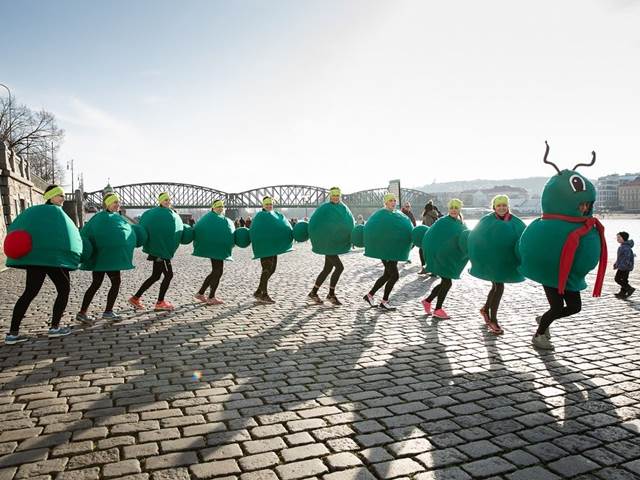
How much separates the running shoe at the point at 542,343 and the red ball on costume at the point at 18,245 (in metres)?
6.15

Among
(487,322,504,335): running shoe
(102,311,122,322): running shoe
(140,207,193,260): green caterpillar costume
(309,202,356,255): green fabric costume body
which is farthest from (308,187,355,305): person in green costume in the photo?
(102,311,122,322): running shoe

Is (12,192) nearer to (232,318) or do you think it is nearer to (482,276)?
(232,318)

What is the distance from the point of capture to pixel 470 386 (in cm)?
462

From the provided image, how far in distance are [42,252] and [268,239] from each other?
147 inches

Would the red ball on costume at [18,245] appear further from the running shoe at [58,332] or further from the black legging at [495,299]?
the black legging at [495,299]

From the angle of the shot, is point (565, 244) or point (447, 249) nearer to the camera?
point (565, 244)

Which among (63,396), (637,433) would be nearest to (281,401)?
(63,396)

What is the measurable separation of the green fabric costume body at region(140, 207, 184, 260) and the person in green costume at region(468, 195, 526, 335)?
4.79m

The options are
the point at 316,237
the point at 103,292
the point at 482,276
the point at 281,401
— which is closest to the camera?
the point at 281,401

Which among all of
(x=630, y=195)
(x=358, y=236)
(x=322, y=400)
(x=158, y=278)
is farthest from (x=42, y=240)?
(x=630, y=195)

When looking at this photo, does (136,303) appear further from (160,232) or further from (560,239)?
(560,239)

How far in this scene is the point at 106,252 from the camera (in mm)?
7465

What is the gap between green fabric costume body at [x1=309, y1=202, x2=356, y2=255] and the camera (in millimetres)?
8828

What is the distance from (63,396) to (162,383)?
82cm
